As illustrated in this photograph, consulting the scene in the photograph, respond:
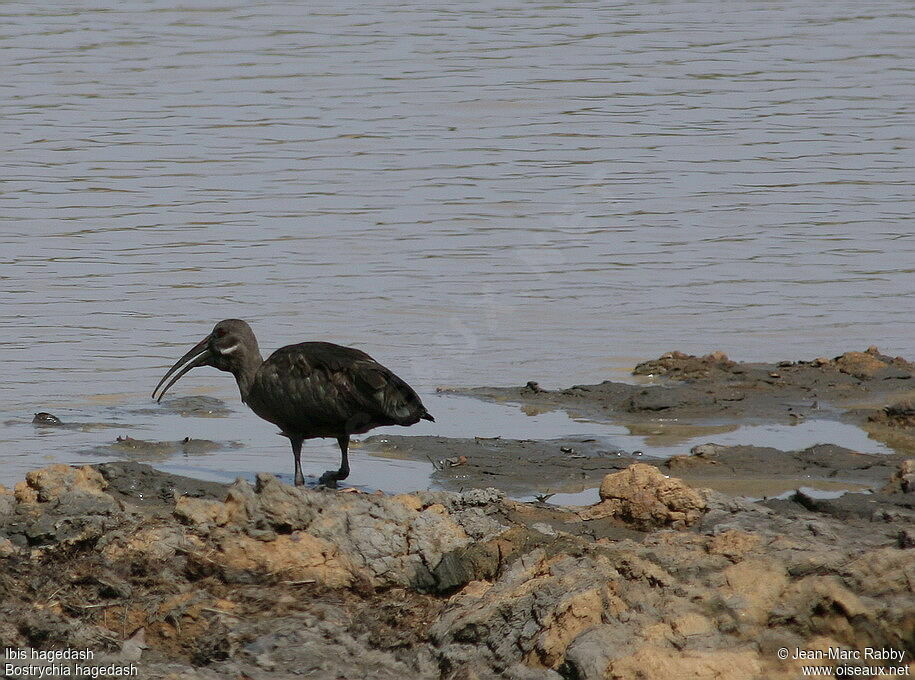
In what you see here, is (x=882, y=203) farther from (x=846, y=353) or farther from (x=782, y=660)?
(x=782, y=660)

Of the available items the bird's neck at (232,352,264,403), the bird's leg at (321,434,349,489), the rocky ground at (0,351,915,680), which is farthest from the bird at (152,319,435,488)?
the rocky ground at (0,351,915,680)

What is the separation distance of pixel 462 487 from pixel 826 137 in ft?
44.2

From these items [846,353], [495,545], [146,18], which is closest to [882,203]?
[846,353]

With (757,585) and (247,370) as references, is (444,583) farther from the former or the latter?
(247,370)

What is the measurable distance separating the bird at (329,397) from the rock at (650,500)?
180cm

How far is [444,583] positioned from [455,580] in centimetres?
4

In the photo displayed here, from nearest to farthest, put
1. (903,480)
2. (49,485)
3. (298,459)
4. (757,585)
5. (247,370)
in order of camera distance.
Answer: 1. (757,585)
2. (49,485)
3. (903,480)
4. (298,459)
5. (247,370)

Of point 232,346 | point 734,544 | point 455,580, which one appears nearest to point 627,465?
point 232,346

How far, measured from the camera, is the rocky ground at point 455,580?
5676mm

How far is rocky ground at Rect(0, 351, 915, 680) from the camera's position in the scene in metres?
5.68

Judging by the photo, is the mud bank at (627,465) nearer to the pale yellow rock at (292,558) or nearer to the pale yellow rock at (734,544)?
the pale yellow rock at (734,544)

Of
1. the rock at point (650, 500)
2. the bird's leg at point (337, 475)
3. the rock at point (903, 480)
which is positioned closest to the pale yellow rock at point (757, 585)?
the rock at point (650, 500)

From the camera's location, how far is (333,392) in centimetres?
909

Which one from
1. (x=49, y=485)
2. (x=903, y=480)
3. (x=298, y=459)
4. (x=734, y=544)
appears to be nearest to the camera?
(x=734, y=544)
